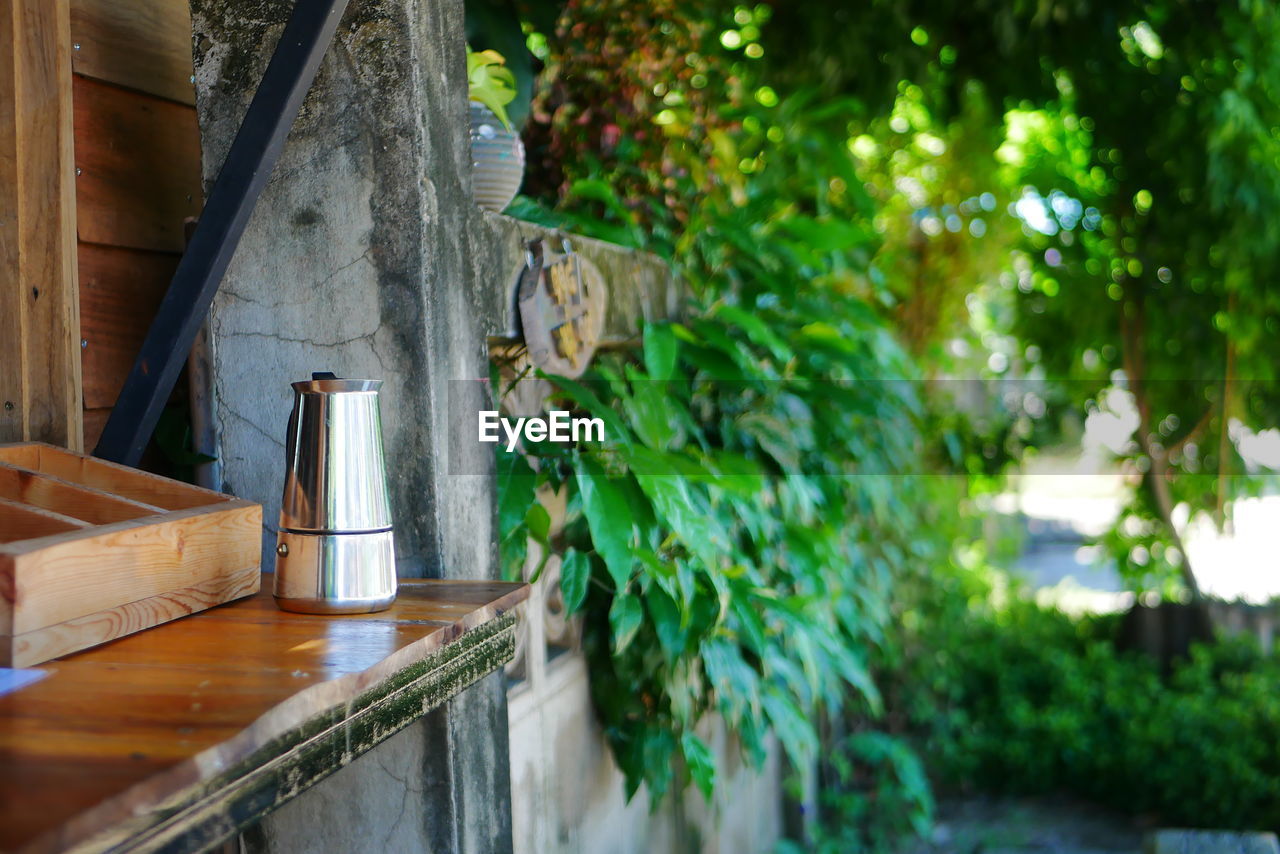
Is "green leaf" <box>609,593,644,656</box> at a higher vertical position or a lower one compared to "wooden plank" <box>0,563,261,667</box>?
lower

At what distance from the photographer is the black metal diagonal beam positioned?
1.15 meters

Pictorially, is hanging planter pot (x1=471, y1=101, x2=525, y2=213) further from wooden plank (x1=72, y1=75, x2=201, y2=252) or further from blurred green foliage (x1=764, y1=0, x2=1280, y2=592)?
blurred green foliage (x1=764, y1=0, x2=1280, y2=592)

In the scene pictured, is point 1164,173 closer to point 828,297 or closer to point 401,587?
point 828,297

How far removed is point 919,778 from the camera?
3.86 meters

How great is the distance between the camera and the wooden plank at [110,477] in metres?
1.08

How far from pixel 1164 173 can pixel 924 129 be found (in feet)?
3.51

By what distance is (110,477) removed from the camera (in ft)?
3.63

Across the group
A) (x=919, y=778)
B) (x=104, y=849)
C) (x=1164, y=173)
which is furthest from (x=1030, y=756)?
(x=104, y=849)

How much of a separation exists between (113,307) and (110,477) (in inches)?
14.7

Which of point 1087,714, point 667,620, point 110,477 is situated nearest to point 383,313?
point 110,477

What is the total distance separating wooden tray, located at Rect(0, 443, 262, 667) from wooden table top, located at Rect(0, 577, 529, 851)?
→ 0.08ft

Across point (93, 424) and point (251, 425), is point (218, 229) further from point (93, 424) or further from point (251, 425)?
point (93, 424)

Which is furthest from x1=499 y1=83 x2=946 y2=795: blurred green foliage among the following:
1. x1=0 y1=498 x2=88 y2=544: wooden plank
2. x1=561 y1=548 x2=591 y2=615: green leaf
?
x1=0 y1=498 x2=88 y2=544: wooden plank

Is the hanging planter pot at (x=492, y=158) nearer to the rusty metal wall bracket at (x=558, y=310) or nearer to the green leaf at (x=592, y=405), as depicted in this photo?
the rusty metal wall bracket at (x=558, y=310)
